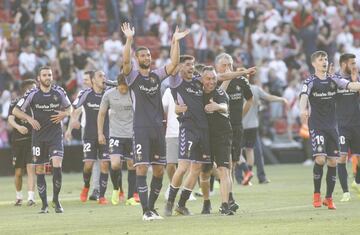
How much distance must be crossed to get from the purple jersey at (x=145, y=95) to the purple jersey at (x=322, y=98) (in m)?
2.76

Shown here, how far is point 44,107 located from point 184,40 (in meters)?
18.8

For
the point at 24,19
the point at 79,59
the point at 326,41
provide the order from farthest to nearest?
the point at 326,41 < the point at 24,19 < the point at 79,59

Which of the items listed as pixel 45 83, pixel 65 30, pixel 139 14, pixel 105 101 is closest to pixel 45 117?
pixel 45 83

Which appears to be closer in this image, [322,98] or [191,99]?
[191,99]

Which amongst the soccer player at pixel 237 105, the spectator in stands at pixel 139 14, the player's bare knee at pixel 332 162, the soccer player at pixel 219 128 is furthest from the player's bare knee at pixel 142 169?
the spectator in stands at pixel 139 14

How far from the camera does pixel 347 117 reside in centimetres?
2009

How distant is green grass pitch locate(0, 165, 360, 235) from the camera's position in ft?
48.5

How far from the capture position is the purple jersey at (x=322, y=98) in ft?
59.1

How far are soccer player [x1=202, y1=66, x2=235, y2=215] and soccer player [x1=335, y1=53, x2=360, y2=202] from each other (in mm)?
3122

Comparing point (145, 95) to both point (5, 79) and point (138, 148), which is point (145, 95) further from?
point (5, 79)

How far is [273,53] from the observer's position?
38312 millimetres

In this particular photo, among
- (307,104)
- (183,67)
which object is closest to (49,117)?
(183,67)

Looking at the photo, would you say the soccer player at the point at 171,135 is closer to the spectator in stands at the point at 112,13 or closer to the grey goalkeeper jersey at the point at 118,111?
the grey goalkeeper jersey at the point at 118,111

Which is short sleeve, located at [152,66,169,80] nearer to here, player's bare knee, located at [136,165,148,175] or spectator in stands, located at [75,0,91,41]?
player's bare knee, located at [136,165,148,175]
